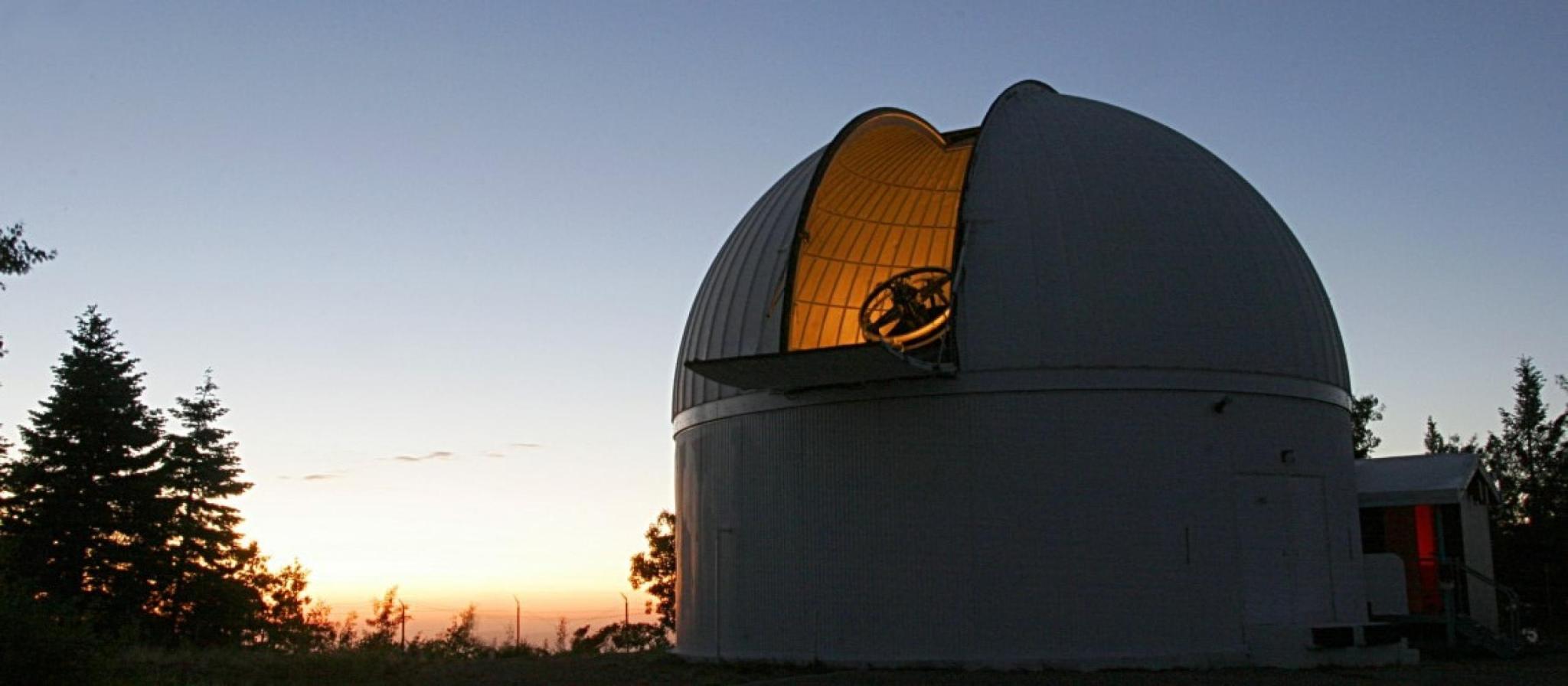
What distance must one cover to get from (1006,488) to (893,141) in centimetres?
679

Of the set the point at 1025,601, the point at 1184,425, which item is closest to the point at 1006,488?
the point at 1025,601

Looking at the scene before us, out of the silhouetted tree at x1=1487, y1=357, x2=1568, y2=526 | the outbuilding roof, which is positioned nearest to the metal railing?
the outbuilding roof

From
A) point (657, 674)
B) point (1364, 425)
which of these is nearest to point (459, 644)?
point (657, 674)

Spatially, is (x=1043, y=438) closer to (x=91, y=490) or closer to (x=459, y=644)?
(x=459, y=644)

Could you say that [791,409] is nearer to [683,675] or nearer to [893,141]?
[683,675]

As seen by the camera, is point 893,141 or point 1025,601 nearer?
point 1025,601

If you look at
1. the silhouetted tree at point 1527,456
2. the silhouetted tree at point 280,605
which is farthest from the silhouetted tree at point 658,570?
the silhouetted tree at point 1527,456

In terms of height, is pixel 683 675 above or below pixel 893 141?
below

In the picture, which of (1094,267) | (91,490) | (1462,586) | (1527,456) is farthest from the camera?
(1527,456)

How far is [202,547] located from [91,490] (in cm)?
306

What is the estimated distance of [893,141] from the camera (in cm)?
2122

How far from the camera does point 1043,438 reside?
54.8ft

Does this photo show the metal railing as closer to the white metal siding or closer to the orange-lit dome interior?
the white metal siding

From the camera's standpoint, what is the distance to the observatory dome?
54.3ft
